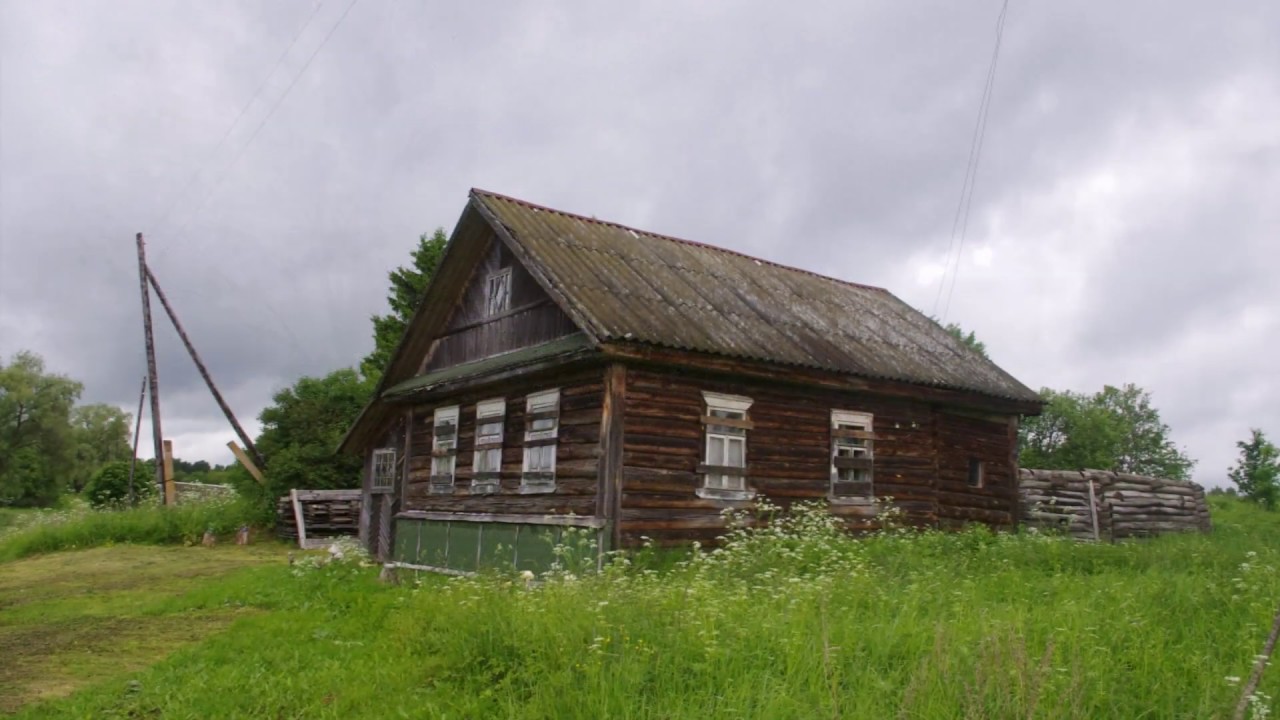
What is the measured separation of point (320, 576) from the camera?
12.7 m

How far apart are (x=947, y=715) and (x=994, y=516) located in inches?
519

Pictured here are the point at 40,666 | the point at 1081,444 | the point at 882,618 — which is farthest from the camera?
the point at 1081,444

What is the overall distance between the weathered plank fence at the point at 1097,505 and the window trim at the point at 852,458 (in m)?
5.85

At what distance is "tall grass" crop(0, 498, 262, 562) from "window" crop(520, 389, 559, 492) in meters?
13.3

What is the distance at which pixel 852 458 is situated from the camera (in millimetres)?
14359

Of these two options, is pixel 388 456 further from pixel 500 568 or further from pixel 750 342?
pixel 750 342

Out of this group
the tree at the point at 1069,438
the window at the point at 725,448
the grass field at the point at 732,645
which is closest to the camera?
the grass field at the point at 732,645

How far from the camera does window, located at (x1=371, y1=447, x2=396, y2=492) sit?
20256 mm

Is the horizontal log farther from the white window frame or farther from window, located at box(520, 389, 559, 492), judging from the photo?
the white window frame

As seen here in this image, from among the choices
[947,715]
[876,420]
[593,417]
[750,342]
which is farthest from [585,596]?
[876,420]

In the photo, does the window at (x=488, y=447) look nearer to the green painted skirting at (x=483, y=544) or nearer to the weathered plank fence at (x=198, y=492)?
the green painted skirting at (x=483, y=544)

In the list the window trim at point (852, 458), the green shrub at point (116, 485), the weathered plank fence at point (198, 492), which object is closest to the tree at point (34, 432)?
the green shrub at point (116, 485)

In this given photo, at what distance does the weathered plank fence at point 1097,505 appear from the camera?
18.9 meters

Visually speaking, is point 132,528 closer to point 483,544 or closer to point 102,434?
point 483,544
